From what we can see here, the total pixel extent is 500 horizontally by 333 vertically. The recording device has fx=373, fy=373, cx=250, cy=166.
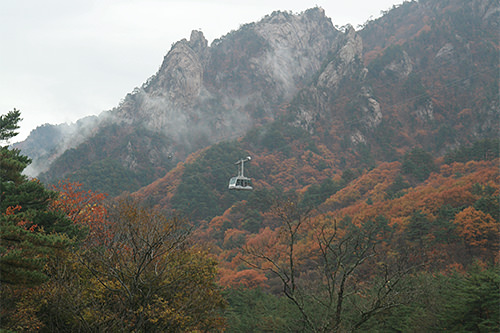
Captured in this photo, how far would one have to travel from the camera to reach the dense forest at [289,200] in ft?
44.6

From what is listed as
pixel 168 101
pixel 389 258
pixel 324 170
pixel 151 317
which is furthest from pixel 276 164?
pixel 151 317

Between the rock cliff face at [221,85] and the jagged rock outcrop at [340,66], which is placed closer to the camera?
the jagged rock outcrop at [340,66]

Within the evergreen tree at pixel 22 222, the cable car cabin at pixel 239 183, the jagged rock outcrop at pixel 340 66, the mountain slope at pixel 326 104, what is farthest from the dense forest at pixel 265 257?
the jagged rock outcrop at pixel 340 66

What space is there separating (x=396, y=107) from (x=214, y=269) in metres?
93.0

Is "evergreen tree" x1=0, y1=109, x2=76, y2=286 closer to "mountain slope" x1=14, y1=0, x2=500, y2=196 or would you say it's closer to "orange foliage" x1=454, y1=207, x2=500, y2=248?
"orange foliage" x1=454, y1=207, x2=500, y2=248

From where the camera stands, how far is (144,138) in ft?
340

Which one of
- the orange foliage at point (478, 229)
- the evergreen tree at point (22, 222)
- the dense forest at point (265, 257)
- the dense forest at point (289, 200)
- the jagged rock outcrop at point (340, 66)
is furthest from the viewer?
the jagged rock outcrop at point (340, 66)

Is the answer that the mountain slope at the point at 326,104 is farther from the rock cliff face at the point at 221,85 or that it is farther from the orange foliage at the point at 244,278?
the orange foliage at the point at 244,278

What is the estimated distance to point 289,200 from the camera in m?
13.0

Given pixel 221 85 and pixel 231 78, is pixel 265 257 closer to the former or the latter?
pixel 221 85

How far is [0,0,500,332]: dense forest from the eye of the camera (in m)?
13.6

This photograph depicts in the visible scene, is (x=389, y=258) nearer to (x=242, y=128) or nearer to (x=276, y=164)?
(x=276, y=164)

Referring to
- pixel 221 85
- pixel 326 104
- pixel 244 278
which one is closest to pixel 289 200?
pixel 244 278

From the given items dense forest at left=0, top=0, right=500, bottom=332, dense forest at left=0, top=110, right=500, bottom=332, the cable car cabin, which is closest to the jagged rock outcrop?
dense forest at left=0, top=0, right=500, bottom=332
